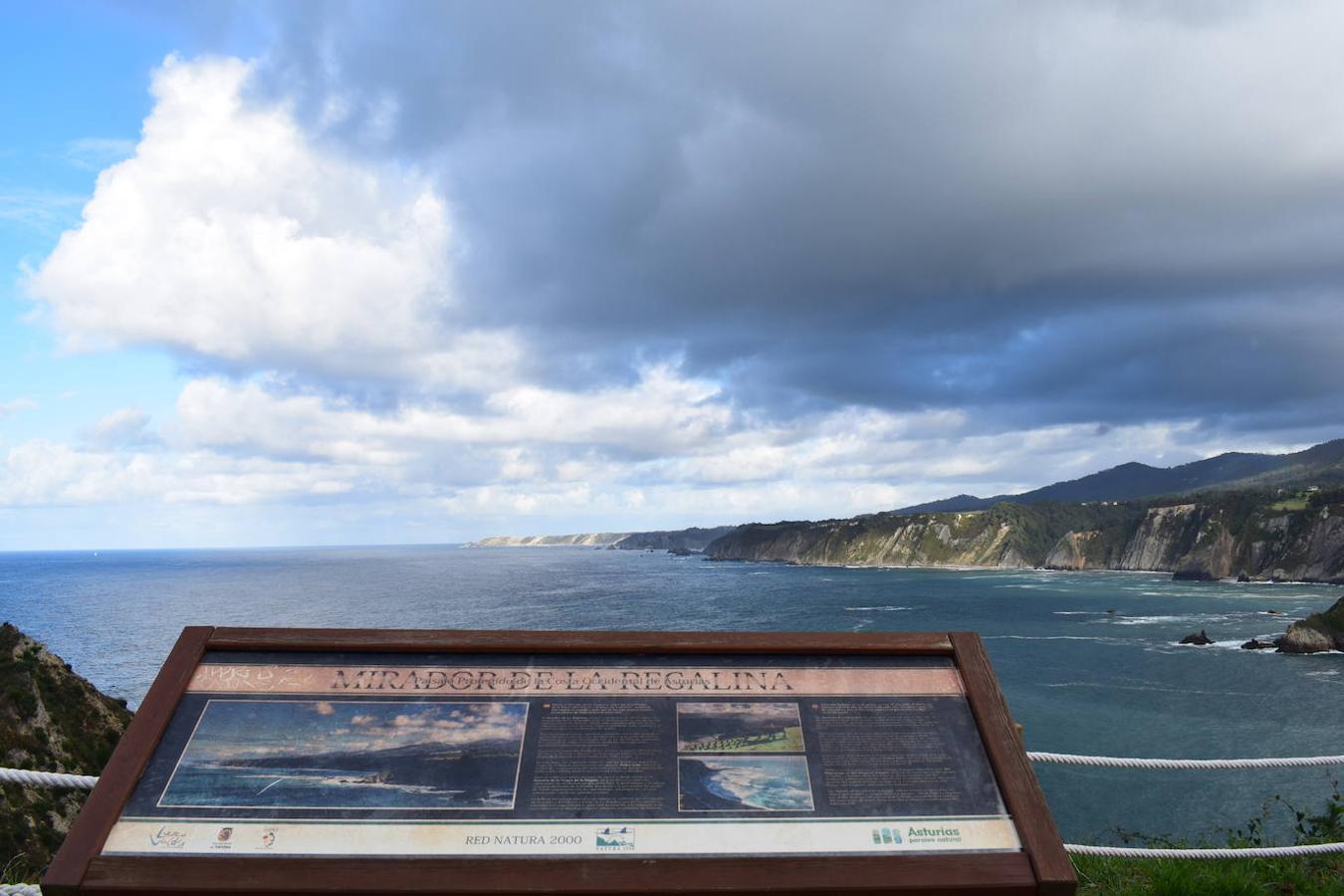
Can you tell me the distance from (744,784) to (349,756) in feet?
6.38

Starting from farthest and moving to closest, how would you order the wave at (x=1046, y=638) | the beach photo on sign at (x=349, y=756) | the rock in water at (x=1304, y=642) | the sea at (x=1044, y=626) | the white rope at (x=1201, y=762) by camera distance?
the wave at (x=1046, y=638) → the rock in water at (x=1304, y=642) → the sea at (x=1044, y=626) → the white rope at (x=1201, y=762) → the beach photo on sign at (x=349, y=756)

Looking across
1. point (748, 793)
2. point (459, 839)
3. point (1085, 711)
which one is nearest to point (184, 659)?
point (459, 839)

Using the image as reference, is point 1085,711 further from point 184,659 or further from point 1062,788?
point 184,659

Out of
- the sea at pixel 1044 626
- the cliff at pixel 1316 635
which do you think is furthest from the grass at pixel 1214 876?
the cliff at pixel 1316 635

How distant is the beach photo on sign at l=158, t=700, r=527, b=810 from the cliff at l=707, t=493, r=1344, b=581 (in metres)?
124

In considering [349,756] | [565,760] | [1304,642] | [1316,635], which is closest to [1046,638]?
[1304,642]

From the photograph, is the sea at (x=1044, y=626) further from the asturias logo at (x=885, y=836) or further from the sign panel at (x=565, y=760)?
the asturias logo at (x=885, y=836)

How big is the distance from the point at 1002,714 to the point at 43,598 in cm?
14739

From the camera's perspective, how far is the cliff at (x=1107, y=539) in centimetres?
10244

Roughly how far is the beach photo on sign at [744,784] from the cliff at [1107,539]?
405 ft

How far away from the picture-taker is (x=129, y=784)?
375 cm

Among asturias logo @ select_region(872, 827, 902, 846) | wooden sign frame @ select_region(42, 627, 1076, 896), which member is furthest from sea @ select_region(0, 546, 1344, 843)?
asturias logo @ select_region(872, 827, 902, 846)

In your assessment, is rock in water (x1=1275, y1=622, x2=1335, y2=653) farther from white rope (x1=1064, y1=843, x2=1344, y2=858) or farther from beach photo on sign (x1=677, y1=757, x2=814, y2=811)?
beach photo on sign (x1=677, y1=757, x2=814, y2=811)

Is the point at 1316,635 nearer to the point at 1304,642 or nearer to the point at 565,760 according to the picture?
the point at 1304,642
